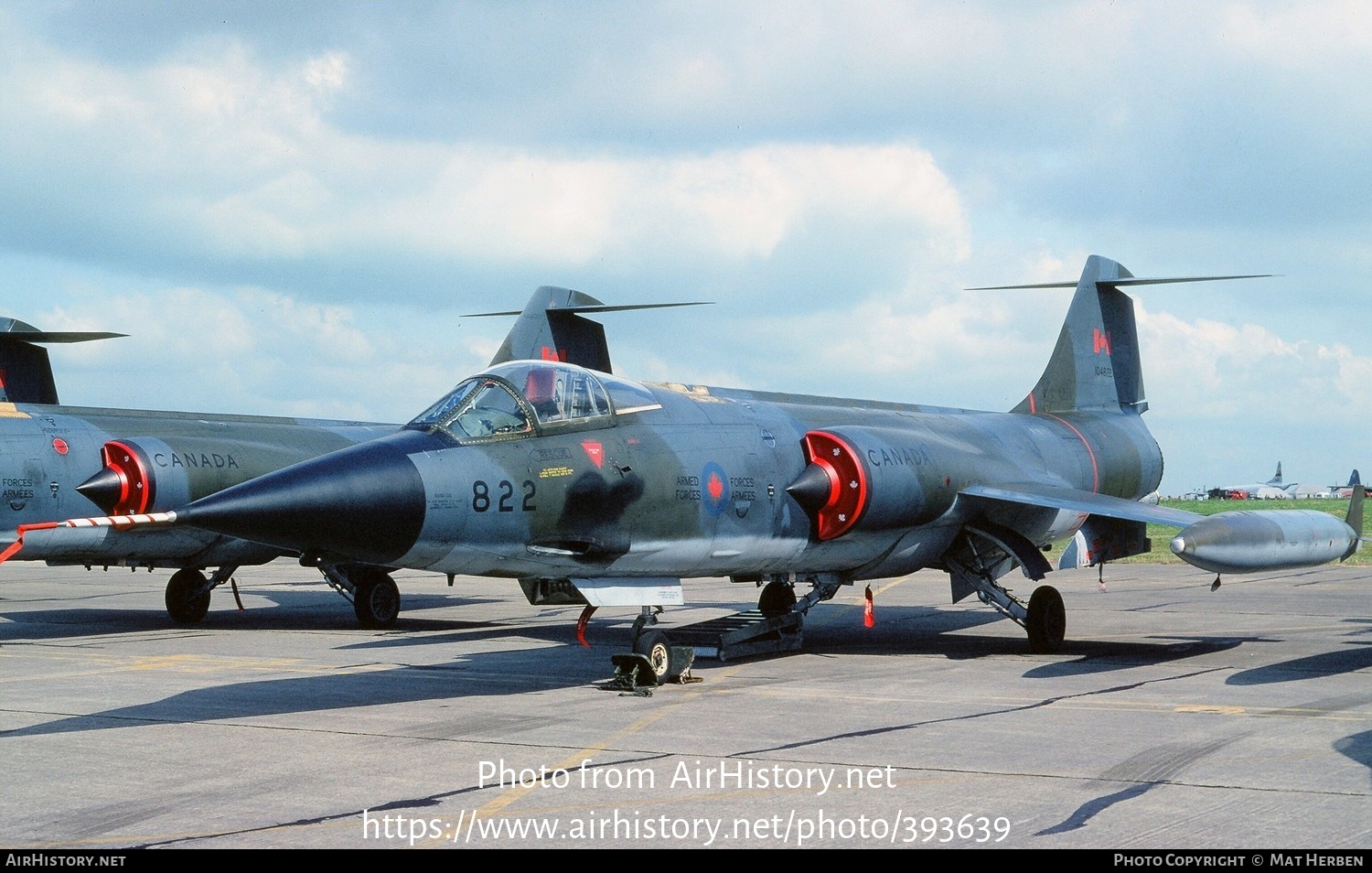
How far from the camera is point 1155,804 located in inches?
283

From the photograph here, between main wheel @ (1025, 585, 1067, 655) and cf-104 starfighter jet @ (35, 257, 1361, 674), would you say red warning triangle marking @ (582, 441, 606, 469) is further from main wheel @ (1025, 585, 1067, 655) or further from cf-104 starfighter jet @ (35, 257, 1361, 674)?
main wheel @ (1025, 585, 1067, 655)

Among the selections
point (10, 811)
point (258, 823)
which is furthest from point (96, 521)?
point (258, 823)

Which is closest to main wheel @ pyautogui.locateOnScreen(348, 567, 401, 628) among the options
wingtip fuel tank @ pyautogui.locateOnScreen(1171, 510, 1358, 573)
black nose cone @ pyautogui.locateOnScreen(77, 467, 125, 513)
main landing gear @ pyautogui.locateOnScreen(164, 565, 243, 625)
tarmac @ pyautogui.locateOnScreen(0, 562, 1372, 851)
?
tarmac @ pyautogui.locateOnScreen(0, 562, 1372, 851)

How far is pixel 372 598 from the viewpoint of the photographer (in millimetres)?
20062

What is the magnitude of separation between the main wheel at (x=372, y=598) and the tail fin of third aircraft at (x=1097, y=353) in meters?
9.99

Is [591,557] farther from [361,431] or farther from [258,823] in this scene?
[361,431]

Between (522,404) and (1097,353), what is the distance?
13.1m

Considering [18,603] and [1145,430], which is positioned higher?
[1145,430]

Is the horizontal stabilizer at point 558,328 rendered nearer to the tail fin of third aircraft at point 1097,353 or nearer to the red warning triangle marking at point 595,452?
the tail fin of third aircraft at point 1097,353

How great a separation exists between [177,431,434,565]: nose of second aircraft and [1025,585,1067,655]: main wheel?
8193 millimetres

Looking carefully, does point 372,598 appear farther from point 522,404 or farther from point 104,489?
point 522,404

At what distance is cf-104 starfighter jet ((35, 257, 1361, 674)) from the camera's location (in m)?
10.1

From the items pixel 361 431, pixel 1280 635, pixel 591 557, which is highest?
pixel 361 431
